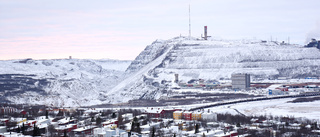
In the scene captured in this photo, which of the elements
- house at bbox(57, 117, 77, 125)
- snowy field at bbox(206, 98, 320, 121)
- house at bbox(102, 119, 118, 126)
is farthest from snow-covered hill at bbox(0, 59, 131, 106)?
house at bbox(102, 119, 118, 126)

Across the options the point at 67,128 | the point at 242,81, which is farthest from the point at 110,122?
the point at 242,81

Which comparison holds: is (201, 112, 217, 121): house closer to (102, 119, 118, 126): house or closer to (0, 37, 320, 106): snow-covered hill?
(102, 119, 118, 126): house

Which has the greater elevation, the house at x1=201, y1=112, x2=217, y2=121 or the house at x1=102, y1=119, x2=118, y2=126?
the house at x1=102, y1=119, x2=118, y2=126

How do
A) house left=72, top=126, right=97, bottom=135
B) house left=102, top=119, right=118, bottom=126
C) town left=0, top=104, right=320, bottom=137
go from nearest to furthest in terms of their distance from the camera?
town left=0, top=104, right=320, bottom=137
house left=72, top=126, right=97, bottom=135
house left=102, top=119, right=118, bottom=126

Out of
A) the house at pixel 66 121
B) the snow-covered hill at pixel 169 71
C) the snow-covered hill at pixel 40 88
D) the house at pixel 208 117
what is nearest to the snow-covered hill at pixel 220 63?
the snow-covered hill at pixel 169 71

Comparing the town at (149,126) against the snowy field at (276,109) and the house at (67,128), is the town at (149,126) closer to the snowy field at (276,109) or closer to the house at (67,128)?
the house at (67,128)

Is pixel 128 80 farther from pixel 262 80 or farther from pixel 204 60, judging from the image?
pixel 262 80

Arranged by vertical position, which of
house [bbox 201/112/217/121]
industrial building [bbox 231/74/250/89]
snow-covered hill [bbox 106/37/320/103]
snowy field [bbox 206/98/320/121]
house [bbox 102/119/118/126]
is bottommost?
snowy field [bbox 206/98/320/121]

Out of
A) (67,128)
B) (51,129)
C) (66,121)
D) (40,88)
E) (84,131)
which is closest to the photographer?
(84,131)

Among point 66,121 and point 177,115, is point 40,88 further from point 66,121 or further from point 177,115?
point 66,121
